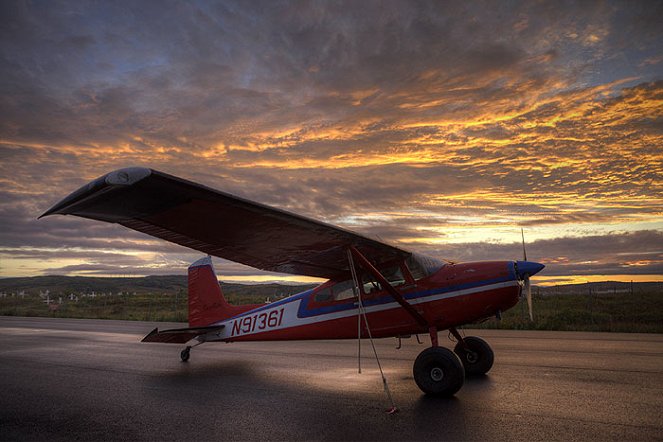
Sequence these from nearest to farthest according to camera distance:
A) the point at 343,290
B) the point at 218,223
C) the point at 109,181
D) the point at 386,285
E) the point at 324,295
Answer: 1. the point at 109,181
2. the point at 218,223
3. the point at 386,285
4. the point at 343,290
5. the point at 324,295

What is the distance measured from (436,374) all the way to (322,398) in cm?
166

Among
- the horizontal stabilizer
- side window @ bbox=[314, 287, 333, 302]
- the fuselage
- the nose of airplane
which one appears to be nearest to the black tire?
the fuselage

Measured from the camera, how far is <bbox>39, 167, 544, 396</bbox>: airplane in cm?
476

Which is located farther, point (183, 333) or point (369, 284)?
point (183, 333)

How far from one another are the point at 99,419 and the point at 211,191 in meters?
3.15

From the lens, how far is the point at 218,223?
5.82m

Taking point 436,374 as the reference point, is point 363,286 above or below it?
above

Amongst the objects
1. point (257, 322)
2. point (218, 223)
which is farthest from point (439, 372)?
point (257, 322)

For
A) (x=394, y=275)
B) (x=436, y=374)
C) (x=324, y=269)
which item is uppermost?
(x=324, y=269)

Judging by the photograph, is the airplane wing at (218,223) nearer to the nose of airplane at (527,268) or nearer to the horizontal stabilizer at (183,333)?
the nose of airplane at (527,268)

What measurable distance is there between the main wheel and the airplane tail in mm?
4373

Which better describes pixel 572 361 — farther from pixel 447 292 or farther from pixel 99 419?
pixel 99 419

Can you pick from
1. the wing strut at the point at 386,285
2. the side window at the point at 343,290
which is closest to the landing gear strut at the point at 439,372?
the wing strut at the point at 386,285

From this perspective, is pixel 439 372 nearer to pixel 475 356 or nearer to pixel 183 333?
pixel 475 356
